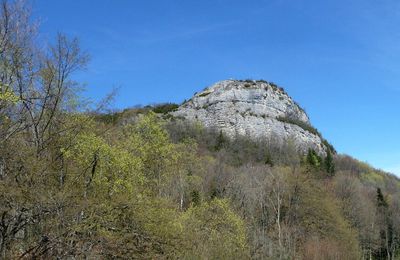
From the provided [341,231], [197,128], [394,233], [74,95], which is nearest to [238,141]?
[197,128]

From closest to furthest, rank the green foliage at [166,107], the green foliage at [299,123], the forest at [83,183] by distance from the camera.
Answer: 1. the forest at [83,183]
2. the green foliage at [299,123]
3. the green foliage at [166,107]

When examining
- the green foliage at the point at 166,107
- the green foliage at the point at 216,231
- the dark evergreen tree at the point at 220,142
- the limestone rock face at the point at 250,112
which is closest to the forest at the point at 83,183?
the green foliage at the point at 216,231

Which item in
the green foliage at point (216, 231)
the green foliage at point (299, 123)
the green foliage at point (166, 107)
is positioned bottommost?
the green foliage at point (216, 231)

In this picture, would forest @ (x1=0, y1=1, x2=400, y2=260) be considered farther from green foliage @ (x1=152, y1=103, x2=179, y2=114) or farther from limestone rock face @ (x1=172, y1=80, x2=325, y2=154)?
green foliage @ (x1=152, y1=103, x2=179, y2=114)

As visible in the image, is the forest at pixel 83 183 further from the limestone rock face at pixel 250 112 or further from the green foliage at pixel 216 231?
the limestone rock face at pixel 250 112

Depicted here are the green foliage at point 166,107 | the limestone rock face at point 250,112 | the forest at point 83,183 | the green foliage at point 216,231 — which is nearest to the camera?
the forest at point 83,183

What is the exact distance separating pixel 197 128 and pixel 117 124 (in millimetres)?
80712

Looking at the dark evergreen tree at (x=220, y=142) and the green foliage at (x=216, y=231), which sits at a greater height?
the dark evergreen tree at (x=220, y=142)

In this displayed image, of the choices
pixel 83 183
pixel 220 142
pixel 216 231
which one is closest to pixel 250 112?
pixel 220 142

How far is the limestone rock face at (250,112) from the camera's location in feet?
418

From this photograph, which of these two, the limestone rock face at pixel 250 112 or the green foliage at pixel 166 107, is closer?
the limestone rock face at pixel 250 112

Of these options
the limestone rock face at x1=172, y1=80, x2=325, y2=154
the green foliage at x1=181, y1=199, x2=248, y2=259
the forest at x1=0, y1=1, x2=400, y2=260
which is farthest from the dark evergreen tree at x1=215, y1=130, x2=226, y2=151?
the green foliage at x1=181, y1=199, x2=248, y2=259

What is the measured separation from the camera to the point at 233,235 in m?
26.4

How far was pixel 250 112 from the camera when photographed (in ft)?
445
